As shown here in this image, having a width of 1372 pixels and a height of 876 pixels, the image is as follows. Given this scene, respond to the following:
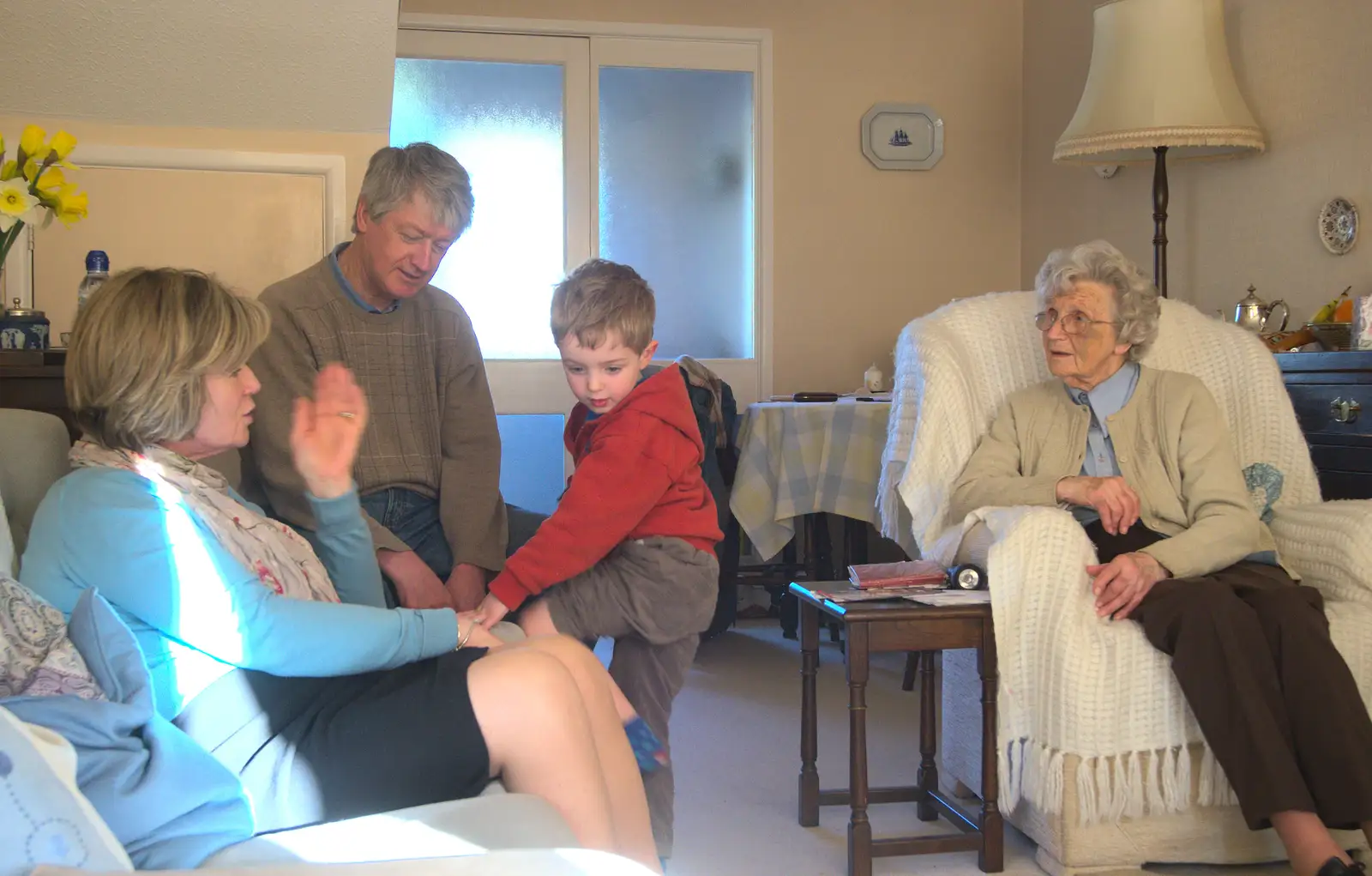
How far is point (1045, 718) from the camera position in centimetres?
215

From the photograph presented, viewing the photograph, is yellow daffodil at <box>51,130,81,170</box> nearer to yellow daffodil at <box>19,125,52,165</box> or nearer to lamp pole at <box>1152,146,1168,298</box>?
yellow daffodil at <box>19,125,52,165</box>

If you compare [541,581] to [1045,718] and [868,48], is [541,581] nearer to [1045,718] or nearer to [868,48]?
[1045,718]

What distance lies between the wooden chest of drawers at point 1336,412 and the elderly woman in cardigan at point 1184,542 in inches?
17.1

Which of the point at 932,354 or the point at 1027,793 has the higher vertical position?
the point at 932,354

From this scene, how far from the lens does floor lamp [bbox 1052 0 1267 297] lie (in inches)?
134

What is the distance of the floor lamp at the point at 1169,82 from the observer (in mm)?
3404

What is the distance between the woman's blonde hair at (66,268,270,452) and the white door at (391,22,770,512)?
3.34 meters

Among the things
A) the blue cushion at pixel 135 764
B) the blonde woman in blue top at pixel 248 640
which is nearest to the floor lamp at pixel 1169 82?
the blonde woman in blue top at pixel 248 640

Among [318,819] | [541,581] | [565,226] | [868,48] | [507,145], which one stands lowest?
[318,819]

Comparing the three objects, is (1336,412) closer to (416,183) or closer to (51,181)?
(416,183)

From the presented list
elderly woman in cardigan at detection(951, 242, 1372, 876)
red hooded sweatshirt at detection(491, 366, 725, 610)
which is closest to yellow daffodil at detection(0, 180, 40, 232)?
red hooded sweatshirt at detection(491, 366, 725, 610)

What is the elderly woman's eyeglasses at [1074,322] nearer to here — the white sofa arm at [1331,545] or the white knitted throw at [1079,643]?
the white knitted throw at [1079,643]

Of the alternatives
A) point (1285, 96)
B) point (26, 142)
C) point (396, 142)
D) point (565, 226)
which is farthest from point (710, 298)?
point (26, 142)

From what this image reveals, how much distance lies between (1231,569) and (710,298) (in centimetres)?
289
